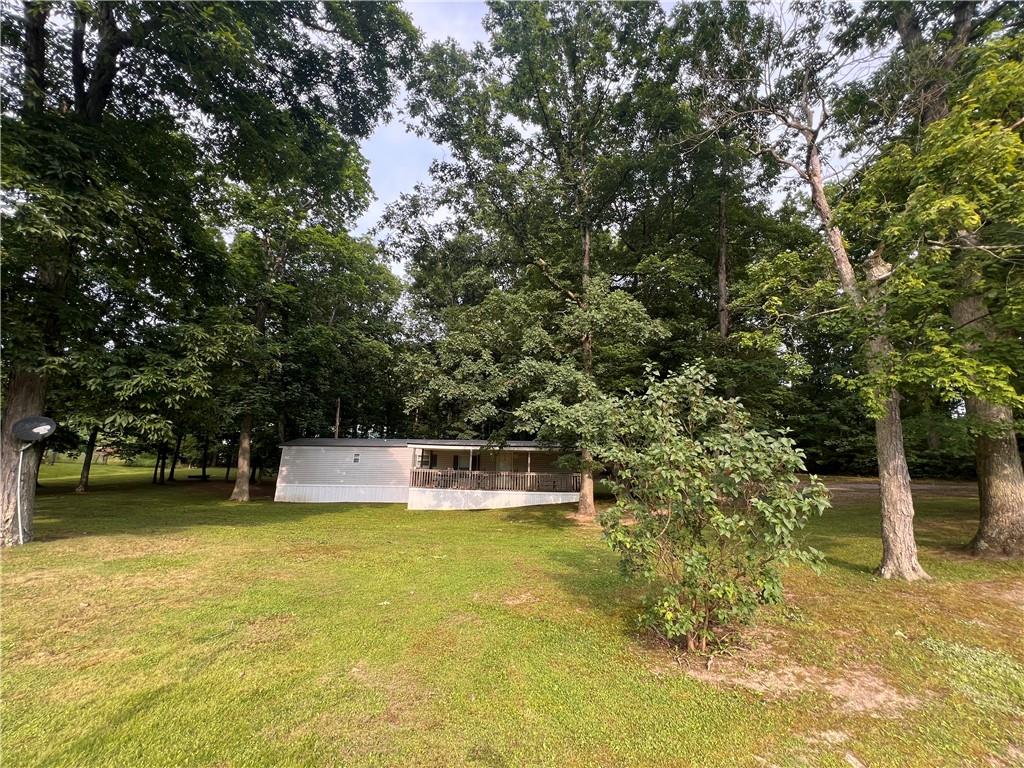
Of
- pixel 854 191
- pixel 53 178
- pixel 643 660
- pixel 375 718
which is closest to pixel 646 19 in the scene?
pixel 854 191

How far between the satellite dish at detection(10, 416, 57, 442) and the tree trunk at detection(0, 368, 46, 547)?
311mm

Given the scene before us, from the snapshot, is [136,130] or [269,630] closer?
[269,630]

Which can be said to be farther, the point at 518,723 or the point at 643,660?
the point at 643,660

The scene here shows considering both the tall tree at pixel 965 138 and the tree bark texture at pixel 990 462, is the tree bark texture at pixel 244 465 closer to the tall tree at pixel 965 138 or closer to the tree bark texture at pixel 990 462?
the tall tree at pixel 965 138

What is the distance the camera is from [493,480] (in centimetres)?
1773

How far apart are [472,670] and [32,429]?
9.15 m

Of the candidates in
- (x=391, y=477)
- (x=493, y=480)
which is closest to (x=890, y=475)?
(x=493, y=480)

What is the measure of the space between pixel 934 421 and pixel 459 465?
1700 centimetres

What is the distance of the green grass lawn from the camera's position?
271 cm

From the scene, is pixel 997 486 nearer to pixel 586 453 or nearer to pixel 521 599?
pixel 586 453

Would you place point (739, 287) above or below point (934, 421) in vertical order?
above

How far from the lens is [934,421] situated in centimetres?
847

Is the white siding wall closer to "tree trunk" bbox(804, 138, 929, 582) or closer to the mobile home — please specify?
the mobile home

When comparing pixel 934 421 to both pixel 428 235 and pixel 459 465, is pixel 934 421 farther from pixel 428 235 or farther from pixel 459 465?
pixel 428 235
